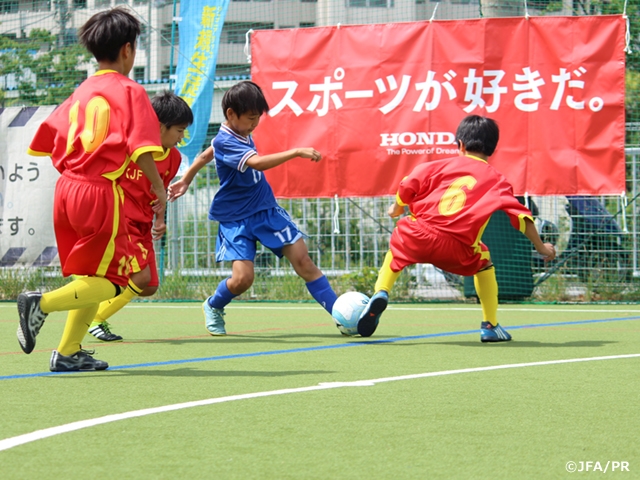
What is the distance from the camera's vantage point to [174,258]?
11.2m

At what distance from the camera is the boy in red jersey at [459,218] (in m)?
6.07

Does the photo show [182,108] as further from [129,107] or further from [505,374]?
[505,374]

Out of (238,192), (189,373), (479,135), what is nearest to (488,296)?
(479,135)

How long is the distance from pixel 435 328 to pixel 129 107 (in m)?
3.51

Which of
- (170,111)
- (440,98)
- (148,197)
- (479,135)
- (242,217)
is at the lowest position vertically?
(242,217)

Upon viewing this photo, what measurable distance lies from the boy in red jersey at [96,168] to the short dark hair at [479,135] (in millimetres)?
2323

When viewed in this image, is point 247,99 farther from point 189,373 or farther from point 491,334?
point 189,373

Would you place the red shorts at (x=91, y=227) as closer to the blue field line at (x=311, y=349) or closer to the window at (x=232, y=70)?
the blue field line at (x=311, y=349)

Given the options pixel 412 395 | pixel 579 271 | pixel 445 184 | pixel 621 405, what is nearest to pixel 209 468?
pixel 412 395

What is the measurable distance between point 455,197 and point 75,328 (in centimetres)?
249

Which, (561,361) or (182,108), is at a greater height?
(182,108)

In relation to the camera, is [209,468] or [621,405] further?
[621,405]

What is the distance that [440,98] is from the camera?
31.8ft

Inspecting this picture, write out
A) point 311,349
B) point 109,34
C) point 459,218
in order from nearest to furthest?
point 109,34 < point 311,349 < point 459,218
